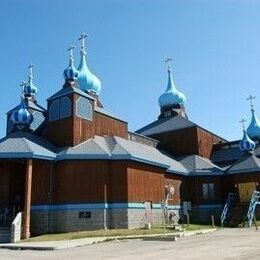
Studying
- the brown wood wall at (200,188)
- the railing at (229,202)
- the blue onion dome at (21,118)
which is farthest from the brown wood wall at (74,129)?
the railing at (229,202)

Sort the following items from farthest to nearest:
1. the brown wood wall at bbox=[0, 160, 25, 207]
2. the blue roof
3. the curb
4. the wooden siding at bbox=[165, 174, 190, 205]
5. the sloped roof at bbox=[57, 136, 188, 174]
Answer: the wooden siding at bbox=[165, 174, 190, 205]
the blue roof
the brown wood wall at bbox=[0, 160, 25, 207]
the sloped roof at bbox=[57, 136, 188, 174]
the curb

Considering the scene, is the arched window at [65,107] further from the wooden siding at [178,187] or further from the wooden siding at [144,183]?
the wooden siding at [178,187]

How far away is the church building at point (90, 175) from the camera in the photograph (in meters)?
28.3

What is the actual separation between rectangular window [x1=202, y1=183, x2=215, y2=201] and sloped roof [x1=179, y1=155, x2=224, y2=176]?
1107 mm

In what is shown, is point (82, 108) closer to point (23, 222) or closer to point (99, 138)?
point (99, 138)

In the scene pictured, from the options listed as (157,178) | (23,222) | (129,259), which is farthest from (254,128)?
(129,259)

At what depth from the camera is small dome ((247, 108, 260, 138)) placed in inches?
1924

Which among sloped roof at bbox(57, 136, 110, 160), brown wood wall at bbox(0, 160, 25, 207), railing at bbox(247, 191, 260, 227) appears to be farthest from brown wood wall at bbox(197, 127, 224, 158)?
brown wood wall at bbox(0, 160, 25, 207)

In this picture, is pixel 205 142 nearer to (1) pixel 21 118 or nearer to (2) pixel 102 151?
(2) pixel 102 151

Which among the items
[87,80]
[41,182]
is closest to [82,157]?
[41,182]

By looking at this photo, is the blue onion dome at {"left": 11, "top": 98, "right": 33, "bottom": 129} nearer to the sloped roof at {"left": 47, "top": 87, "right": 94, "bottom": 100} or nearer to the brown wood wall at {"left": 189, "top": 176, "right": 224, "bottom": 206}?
the sloped roof at {"left": 47, "top": 87, "right": 94, "bottom": 100}

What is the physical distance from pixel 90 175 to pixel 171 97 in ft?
82.3

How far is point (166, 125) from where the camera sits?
4778cm

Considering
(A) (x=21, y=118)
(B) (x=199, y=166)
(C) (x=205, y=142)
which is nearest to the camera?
(A) (x=21, y=118)
